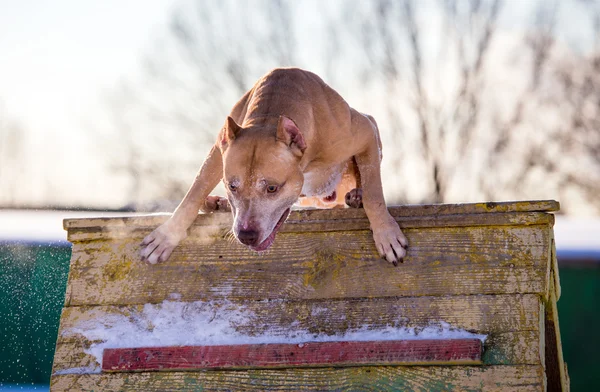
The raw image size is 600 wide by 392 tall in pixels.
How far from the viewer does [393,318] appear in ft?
10.6

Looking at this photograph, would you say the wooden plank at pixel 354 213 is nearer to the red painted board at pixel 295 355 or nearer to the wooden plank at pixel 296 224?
the wooden plank at pixel 296 224

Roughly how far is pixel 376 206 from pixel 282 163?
1.63 feet

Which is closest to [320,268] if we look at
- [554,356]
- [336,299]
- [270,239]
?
[336,299]

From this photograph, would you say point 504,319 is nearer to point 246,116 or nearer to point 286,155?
point 286,155

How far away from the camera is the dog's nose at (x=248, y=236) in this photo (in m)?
3.15

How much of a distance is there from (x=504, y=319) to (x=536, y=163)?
932 cm

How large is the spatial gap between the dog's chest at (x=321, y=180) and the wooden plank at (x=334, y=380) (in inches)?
40.5

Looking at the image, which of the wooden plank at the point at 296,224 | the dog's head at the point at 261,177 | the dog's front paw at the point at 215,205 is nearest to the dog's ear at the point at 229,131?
the dog's head at the point at 261,177

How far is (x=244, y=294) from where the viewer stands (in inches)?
134

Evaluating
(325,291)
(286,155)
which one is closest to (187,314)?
(325,291)

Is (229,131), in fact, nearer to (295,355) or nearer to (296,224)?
(296,224)

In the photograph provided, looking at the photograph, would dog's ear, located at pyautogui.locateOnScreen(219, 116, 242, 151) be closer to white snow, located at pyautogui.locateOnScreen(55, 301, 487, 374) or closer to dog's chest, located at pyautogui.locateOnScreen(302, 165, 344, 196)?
dog's chest, located at pyautogui.locateOnScreen(302, 165, 344, 196)

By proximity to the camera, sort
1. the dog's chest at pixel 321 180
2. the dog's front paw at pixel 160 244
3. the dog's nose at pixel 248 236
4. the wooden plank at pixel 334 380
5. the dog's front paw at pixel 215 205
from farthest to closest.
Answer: the dog's front paw at pixel 215 205
the dog's chest at pixel 321 180
the dog's front paw at pixel 160 244
the dog's nose at pixel 248 236
the wooden plank at pixel 334 380

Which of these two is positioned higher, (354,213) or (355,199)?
(355,199)
